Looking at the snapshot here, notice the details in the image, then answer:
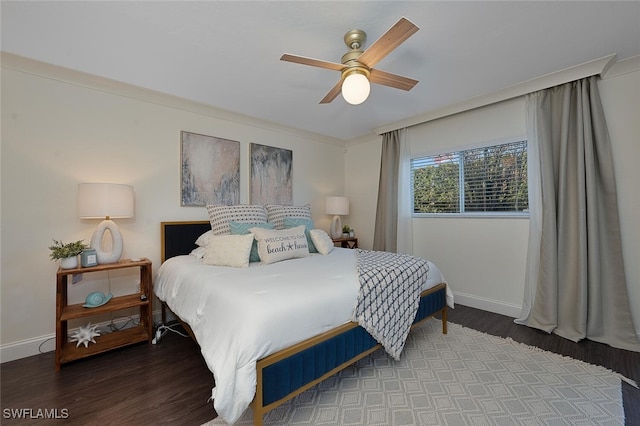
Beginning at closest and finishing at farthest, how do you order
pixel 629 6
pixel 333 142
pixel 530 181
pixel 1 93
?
pixel 629 6 → pixel 1 93 → pixel 530 181 → pixel 333 142

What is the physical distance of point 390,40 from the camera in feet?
4.95

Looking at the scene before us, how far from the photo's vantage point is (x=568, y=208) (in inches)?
94.5

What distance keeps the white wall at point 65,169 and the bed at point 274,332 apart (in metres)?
1.02

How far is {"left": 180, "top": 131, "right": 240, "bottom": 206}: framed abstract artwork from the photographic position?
9.50 ft

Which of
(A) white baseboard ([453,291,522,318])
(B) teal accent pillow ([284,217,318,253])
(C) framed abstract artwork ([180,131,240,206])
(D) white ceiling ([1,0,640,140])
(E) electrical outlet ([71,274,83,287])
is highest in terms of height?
(D) white ceiling ([1,0,640,140])

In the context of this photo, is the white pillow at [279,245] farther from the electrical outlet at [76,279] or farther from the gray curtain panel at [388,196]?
the gray curtain panel at [388,196]

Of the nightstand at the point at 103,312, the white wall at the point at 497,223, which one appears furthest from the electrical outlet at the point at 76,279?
the white wall at the point at 497,223

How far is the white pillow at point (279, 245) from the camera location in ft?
7.34

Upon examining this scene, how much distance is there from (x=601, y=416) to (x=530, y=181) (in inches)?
79.4

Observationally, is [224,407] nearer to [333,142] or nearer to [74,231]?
[74,231]

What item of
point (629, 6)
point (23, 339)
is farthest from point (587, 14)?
point (23, 339)

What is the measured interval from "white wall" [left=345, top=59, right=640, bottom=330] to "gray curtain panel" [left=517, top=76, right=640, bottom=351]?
0.13 meters

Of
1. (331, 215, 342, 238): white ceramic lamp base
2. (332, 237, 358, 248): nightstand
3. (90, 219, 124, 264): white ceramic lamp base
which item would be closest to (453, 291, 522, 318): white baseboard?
(332, 237, 358, 248): nightstand

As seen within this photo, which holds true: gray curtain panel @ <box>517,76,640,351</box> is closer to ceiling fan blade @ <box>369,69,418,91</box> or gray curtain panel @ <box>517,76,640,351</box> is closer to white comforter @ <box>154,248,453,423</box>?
ceiling fan blade @ <box>369,69,418,91</box>
